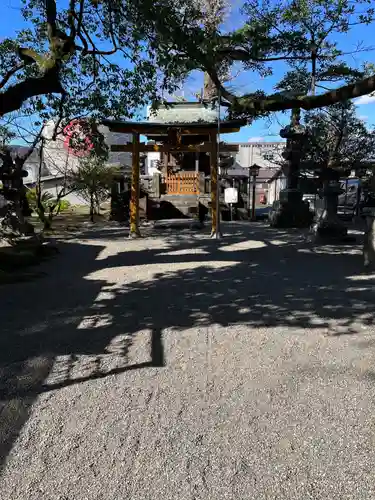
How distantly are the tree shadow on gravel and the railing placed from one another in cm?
→ 999

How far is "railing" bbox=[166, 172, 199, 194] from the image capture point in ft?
63.5

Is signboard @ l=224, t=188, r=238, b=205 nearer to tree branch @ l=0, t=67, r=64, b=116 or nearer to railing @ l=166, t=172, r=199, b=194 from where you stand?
railing @ l=166, t=172, r=199, b=194

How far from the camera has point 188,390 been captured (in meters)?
3.24

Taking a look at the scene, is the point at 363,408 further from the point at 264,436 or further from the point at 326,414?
the point at 264,436

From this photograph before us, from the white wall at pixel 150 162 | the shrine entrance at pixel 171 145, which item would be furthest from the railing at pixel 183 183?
the white wall at pixel 150 162

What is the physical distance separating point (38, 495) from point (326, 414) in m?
1.84

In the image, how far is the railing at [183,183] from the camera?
19359mm

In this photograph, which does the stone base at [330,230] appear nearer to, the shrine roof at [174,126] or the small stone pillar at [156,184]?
the shrine roof at [174,126]

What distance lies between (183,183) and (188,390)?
1678 centimetres

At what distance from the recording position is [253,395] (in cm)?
316

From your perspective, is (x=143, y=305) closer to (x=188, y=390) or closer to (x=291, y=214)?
(x=188, y=390)

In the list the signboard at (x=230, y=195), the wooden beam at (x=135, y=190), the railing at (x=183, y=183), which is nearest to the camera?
the wooden beam at (x=135, y=190)

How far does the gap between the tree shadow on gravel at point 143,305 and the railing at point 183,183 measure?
393 inches

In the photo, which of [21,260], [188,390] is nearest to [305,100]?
[188,390]
